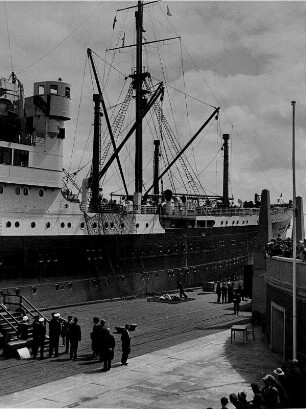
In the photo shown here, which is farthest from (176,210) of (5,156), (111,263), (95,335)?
(95,335)

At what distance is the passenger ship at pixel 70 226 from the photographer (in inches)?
910

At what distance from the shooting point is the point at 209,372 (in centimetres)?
1351

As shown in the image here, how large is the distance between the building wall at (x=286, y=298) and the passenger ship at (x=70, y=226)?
11204mm

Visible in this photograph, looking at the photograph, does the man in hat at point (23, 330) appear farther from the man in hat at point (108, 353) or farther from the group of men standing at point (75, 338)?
the man in hat at point (108, 353)

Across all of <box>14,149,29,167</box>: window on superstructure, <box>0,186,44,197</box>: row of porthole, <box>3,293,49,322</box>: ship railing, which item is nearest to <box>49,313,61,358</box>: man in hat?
<box>3,293,49,322</box>: ship railing

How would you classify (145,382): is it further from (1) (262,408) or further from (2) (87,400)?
(1) (262,408)

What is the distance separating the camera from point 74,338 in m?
15.0

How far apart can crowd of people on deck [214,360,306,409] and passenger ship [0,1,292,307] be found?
15.1 meters

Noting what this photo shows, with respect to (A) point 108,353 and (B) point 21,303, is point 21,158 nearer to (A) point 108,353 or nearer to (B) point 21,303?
(B) point 21,303

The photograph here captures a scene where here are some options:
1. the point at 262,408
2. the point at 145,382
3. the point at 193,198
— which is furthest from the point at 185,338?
the point at 193,198

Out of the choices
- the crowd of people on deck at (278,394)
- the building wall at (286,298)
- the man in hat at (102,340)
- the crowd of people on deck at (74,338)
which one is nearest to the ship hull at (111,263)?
the crowd of people on deck at (74,338)

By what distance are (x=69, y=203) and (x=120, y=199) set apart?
9.74m

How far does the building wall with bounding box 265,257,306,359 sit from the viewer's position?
13.6 metres

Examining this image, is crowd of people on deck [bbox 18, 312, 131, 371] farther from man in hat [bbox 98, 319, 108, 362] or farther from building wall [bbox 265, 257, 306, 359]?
building wall [bbox 265, 257, 306, 359]
